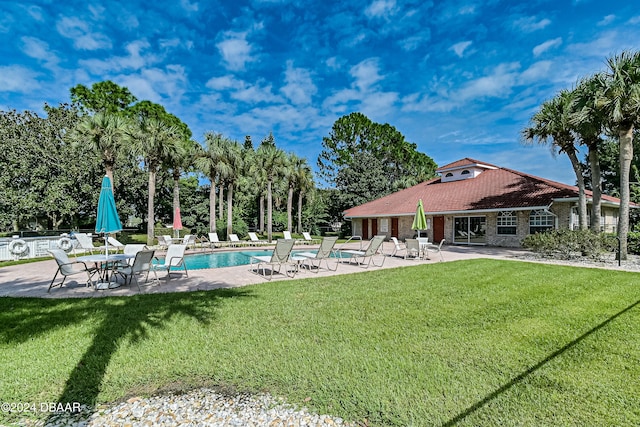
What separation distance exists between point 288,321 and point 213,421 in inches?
101

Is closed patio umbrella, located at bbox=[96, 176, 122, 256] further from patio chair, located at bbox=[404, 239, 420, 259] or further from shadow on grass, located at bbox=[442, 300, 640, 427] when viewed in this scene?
patio chair, located at bbox=[404, 239, 420, 259]

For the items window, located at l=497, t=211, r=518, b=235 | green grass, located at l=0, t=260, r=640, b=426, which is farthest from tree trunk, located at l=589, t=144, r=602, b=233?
green grass, located at l=0, t=260, r=640, b=426

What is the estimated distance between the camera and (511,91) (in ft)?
84.6

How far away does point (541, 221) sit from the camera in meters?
18.8

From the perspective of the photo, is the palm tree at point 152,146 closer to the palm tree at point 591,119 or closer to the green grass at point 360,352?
the green grass at point 360,352

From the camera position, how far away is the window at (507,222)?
19781mm

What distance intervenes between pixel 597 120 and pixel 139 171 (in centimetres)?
3626

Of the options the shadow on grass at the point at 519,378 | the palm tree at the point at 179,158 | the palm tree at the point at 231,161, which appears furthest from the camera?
the palm tree at the point at 231,161

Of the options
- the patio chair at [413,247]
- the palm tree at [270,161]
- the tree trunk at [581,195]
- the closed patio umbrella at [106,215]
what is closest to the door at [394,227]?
the palm tree at [270,161]

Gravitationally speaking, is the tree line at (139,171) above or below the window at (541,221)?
above

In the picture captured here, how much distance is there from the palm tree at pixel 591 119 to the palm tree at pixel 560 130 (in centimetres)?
37

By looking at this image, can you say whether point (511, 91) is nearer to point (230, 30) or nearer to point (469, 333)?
point (230, 30)

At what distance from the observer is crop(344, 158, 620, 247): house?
18406 millimetres

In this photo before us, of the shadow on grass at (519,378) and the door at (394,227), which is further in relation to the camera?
the door at (394,227)
